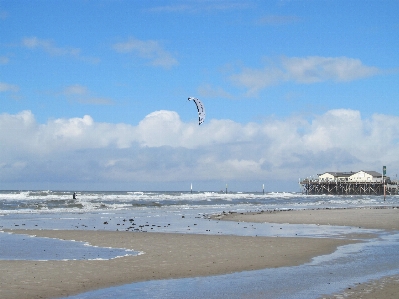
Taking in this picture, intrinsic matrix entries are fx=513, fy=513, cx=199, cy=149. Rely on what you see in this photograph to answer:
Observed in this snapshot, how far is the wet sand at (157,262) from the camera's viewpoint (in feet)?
36.6

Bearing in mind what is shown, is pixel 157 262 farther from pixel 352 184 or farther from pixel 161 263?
pixel 352 184

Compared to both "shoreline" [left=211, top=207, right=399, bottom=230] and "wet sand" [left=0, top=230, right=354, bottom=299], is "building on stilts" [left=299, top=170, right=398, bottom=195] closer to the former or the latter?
"shoreline" [left=211, top=207, right=399, bottom=230]

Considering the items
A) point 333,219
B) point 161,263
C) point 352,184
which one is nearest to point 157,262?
→ point 161,263

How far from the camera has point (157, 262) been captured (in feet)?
47.4

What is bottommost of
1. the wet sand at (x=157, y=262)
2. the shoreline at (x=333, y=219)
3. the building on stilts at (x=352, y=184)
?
the wet sand at (x=157, y=262)

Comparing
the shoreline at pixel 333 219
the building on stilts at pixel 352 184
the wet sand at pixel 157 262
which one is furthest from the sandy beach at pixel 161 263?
the building on stilts at pixel 352 184

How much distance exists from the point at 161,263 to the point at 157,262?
0.66 ft

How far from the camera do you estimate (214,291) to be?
1061 centimetres

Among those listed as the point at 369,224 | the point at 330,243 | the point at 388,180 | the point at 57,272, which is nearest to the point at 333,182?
the point at 388,180

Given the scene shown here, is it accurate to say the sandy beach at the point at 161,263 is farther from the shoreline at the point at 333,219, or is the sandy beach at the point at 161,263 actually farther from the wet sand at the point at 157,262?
the shoreline at the point at 333,219

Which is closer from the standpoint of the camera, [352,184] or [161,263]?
[161,263]

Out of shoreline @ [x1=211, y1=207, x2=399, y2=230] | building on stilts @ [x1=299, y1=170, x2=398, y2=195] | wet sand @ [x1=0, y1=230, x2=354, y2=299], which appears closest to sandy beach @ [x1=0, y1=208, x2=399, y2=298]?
wet sand @ [x1=0, y1=230, x2=354, y2=299]

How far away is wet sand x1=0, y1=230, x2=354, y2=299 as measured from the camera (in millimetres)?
11164

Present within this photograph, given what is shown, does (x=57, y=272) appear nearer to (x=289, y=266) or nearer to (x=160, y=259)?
(x=160, y=259)
